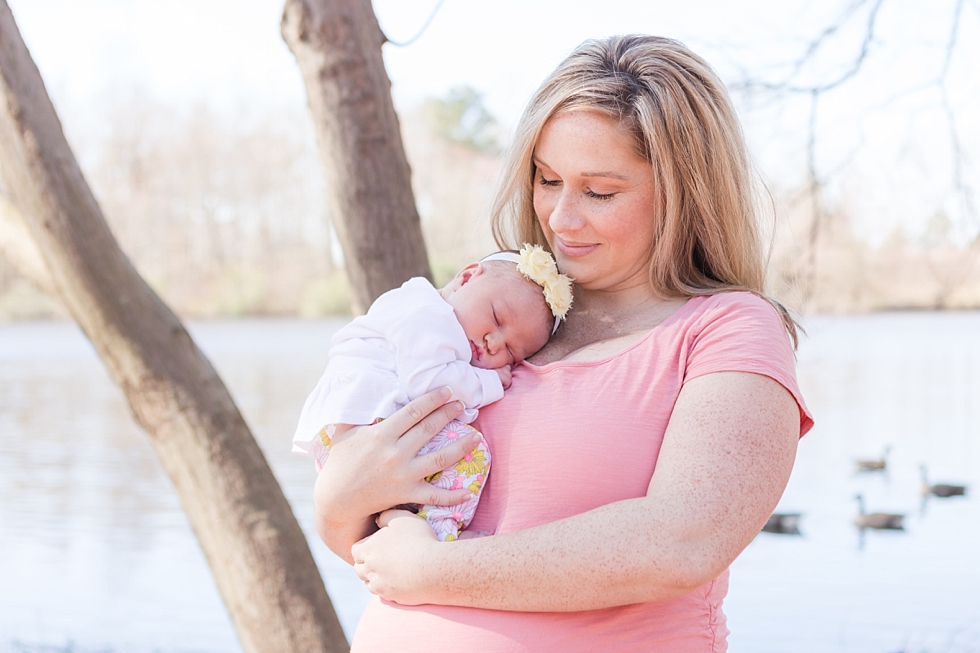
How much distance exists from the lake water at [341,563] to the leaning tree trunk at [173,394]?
57.0 inches

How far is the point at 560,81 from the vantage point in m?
1.78

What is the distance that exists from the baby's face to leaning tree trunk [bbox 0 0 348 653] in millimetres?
979

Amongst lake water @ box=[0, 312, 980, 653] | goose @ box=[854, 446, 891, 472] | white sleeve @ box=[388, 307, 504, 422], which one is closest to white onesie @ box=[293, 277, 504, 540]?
white sleeve @ box=[388, 307, 504, 422]

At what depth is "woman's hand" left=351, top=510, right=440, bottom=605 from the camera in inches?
60.2

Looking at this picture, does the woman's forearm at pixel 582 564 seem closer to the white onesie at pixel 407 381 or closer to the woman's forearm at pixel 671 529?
the woman's forearm at pixel 671 529

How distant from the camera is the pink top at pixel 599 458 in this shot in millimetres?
1520

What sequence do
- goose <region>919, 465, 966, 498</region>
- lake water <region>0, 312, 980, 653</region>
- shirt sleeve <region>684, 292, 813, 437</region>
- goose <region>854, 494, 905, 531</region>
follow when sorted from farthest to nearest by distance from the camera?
goose <region>919, 465, 966, 498</region>, goose <region>854, 494, 905, 531</region>, lake water <region>0, 312, 980, 653</region>, shirt sleeve <region>684, 292, 813, 437</region>

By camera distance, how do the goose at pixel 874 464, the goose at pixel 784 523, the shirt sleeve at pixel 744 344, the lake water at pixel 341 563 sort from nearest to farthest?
the shirt sleeve at pixel 744 344, the lake water at pixel 341 563, the goose at pixel 784 523, the goose at pixel 874 464

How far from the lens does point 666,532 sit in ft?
4.49

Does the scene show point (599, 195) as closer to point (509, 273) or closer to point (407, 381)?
point (509, 273)

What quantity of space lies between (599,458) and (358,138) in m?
1.32

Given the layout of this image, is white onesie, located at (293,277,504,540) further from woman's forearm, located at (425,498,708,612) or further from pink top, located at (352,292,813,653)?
woman's forearm, located at (425,498,708,612)

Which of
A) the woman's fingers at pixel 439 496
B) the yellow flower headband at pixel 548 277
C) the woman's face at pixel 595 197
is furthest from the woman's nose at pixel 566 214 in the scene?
the woman's fingers at pixel 439 496

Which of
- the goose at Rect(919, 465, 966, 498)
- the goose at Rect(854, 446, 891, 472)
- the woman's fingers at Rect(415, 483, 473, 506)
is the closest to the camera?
the woman's fingers at Rect(415, 483, 473, 506)
